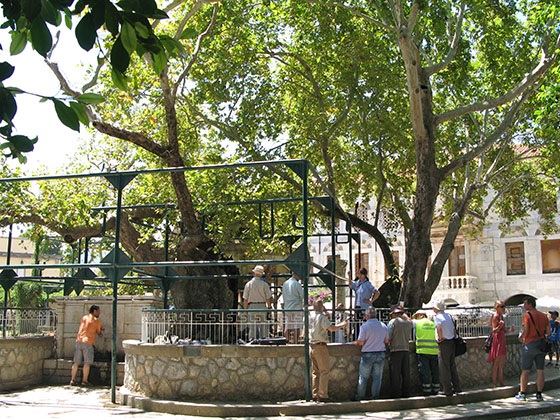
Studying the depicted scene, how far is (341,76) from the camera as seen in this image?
17.9 m

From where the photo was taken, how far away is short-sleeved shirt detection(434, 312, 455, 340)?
10.7m

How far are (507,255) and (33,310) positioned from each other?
2735 cm

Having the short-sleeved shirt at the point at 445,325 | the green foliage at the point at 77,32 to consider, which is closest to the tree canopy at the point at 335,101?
the short-sleeved shirt at the point at 445,325

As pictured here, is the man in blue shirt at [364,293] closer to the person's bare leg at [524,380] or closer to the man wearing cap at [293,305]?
the man wearing cap at [293,305]

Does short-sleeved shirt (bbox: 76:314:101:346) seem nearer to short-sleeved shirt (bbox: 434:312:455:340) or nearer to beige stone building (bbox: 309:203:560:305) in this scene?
short-sleeved shirt (bbox: 434:312:455:340)

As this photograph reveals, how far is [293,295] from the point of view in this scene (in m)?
11.8

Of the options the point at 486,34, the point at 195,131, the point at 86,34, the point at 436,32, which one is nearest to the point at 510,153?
the point at 486,34

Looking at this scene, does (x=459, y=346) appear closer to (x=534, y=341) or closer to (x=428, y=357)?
(x=428, y=357)

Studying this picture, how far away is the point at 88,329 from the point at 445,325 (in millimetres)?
7302

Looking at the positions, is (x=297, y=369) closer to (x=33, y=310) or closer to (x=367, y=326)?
(x=367, y=326)

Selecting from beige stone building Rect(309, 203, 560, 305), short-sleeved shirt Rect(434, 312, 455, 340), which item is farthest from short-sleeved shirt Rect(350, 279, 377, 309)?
beige stone building Rect(309, 203, 560, 305)

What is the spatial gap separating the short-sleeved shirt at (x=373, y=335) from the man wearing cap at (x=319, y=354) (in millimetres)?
432

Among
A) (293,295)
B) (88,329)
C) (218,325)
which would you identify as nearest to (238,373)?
(218,325)

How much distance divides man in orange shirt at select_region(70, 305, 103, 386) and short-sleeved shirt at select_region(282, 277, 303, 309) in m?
4.22
